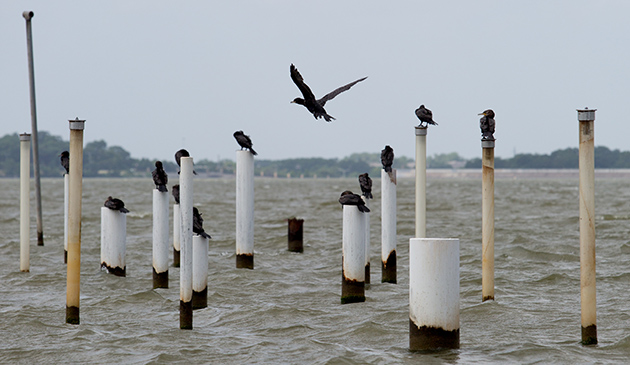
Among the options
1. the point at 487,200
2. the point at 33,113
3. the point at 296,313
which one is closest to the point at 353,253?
the point at 296,313

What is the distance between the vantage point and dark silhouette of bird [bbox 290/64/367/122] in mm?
9547

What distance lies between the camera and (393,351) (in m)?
7.71

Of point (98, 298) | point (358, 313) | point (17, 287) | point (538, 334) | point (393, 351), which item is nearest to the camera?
point (393, 351)

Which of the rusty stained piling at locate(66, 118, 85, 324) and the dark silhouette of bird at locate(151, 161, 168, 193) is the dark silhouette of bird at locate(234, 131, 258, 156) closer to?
the dark silhouette of bird at locate(151, 161, 168, 193)

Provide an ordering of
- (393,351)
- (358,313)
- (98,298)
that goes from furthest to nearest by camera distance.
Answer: (98,298)
(358,313)
(393,351)

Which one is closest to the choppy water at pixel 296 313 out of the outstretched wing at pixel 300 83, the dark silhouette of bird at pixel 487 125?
the dark silhouette of bird at pixel 487 125

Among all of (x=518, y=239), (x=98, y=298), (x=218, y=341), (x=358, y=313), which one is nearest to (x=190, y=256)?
(x=218, y=341)

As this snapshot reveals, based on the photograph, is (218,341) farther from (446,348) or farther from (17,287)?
(17,287)

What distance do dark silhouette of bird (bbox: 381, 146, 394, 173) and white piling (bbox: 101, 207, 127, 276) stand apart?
388 cm

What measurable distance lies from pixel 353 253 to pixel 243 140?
11.1ft

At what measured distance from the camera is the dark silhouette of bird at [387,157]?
11.5 m

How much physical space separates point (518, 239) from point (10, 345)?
13027 mm

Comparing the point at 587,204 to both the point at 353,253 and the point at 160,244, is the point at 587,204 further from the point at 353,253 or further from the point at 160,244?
the point at 160,244

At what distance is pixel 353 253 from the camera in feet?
33.2
